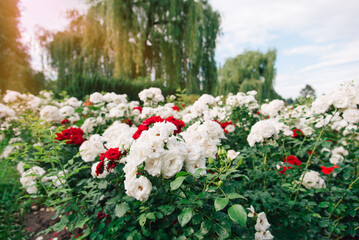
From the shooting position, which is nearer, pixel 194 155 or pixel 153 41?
pixel 194 155

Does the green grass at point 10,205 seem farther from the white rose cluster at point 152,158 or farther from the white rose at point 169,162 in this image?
the white rose at point 169,162

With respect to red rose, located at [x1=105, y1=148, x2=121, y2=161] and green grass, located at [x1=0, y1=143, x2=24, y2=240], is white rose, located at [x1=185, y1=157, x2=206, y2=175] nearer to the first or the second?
red rose, located at [x1=105, y1=148, x2=121, y2=161]

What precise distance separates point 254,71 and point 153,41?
770 centimetres

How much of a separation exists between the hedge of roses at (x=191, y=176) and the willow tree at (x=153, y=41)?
19.8ft

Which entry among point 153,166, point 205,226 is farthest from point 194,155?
point 205,226

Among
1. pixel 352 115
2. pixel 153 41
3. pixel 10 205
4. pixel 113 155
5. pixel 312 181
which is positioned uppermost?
pixel 153 41

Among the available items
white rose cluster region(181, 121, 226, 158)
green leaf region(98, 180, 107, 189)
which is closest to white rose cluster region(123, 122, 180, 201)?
white rose cluster region(181, 121, 226, 158)

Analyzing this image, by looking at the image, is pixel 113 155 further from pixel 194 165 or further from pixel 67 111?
pixel 67 111

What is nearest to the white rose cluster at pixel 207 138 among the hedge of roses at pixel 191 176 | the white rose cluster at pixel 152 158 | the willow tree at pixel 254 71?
the hedge of roses at pixel 191 176

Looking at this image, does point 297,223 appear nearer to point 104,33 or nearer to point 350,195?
point 350,195

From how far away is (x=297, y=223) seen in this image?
1.42 m

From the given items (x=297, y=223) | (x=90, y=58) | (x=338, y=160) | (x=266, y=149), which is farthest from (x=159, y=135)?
(x=90, y=58)

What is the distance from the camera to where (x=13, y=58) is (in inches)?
566

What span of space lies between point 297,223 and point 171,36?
8.18m
